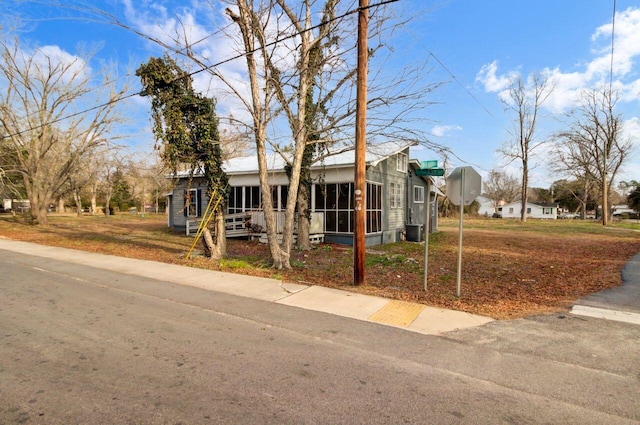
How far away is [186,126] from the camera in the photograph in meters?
11.1

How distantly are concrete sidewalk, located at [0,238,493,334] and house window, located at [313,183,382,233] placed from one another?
25.7 ft

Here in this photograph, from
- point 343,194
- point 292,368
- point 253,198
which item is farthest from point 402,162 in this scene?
point 292,368

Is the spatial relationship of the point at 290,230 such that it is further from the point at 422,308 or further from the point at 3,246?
the point at 3,246

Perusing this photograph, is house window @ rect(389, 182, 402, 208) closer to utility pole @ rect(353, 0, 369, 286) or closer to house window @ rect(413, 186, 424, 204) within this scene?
house window @ rect(413, 186, 424, 204)

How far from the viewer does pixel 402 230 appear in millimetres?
19578

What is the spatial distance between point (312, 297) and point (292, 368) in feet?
10.5

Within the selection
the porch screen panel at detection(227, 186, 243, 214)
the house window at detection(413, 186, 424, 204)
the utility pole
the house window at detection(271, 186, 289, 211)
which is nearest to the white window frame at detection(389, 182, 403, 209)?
the house window at detection(413, 186, 424, 204)

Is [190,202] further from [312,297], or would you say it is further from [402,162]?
[402,162]

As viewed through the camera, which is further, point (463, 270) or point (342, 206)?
point (342, 206)

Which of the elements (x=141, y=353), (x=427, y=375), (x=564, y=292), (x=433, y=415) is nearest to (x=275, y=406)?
(x=433, y=415)

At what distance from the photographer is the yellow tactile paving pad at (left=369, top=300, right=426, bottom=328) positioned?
5.69 m

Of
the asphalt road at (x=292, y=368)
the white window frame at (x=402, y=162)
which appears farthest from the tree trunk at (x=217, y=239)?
the white window frame at (x=402, y=162)

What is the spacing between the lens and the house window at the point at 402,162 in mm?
19041

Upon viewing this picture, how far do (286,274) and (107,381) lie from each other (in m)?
5.99
